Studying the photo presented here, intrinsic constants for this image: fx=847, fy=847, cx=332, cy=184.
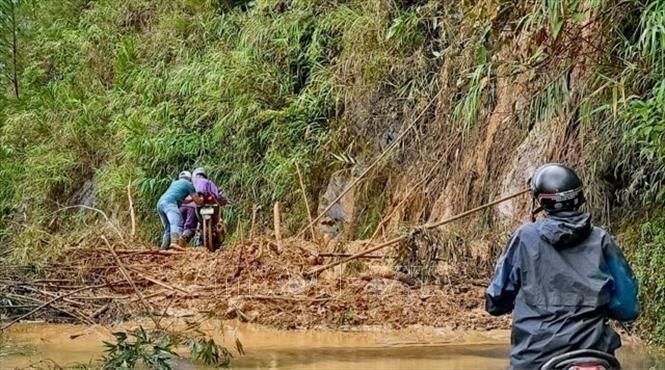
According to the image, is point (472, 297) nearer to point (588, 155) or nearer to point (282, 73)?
point (588, 155)

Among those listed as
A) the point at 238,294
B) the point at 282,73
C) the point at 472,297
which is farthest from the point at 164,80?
the point at 472,297

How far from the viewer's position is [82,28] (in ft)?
62.8

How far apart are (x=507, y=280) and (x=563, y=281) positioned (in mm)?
259

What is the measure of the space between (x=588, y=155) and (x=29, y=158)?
42.9 feet

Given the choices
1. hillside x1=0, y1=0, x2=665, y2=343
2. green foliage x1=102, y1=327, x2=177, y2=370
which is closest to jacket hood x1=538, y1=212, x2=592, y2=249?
hillside x1=0, y1=0, x2=665, y2=343

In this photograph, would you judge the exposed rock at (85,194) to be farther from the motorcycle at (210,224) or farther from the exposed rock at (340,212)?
the exposed rock at (340,212)

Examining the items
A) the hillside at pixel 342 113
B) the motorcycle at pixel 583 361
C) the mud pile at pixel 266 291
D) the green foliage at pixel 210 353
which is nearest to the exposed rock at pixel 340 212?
the hillside at pixel 342 113

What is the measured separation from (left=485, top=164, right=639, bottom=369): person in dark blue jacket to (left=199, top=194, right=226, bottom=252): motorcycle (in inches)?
322

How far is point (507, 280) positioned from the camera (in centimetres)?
352

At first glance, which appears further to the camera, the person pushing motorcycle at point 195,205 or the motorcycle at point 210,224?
the person pushing motorcycle at point 195,205

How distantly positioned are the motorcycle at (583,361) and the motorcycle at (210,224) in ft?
27.6

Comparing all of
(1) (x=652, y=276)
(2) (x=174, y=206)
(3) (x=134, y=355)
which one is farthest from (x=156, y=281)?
(1) (x=652, y=276)

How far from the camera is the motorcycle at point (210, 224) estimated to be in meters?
11.4

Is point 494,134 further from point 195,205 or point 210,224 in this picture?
point 195,205
